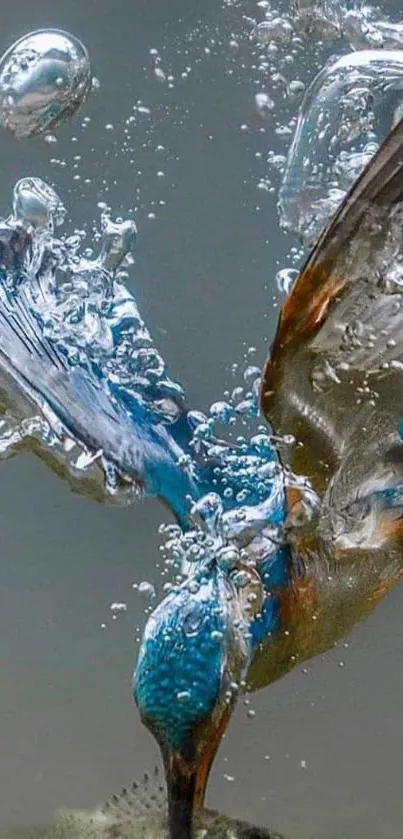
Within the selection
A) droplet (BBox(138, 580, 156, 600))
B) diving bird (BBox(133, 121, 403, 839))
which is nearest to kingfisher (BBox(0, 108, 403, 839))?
diving bird (BBox(133, 121, 403, 839))

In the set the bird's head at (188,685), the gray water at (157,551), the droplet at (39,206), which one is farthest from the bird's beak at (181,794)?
the droplet at (39,206)

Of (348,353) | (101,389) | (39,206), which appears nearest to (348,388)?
(348,353)

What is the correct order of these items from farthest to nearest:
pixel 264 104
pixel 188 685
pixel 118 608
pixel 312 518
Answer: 1. pixel 118 608
2. pixel 264 104
3. pixel 312 518
4. pixel 188 685

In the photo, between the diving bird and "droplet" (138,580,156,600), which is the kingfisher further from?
"droplet" (138,580,156,600)

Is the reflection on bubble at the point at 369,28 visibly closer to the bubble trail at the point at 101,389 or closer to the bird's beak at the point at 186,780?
A: the bubble trail at the point at 101,389

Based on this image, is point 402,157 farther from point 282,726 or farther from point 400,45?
point 282,726

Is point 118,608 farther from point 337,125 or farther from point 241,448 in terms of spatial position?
point 337,125

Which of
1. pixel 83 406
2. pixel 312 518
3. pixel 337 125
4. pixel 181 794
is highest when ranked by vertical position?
pixel 337 125
